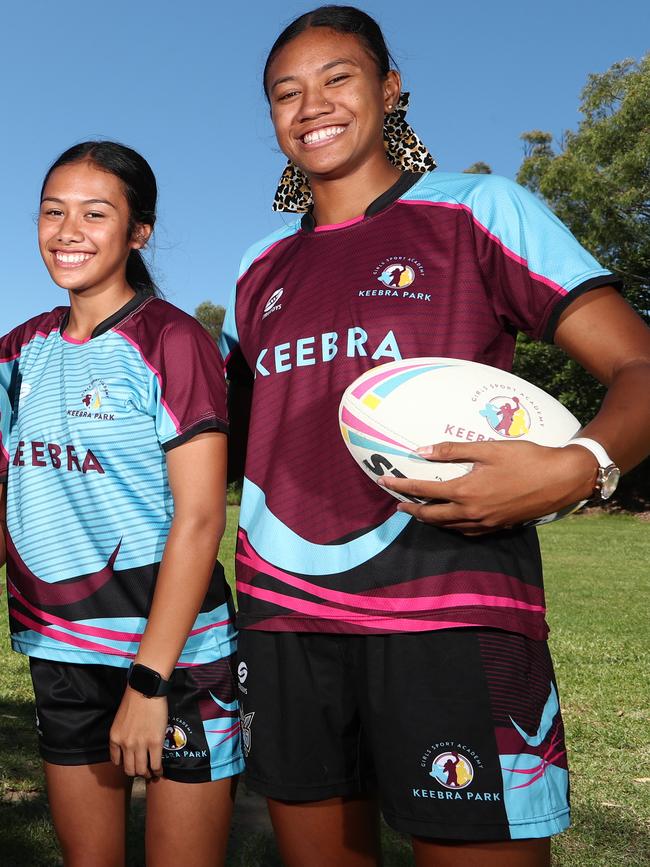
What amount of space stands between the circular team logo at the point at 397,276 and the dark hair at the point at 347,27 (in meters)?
0.62

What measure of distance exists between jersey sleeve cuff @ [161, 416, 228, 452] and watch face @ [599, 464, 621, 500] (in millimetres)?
978

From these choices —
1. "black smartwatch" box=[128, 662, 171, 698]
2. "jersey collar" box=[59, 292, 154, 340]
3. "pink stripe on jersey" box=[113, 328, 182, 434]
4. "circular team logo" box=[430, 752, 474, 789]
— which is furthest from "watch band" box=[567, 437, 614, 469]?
"jersey collar" box=[59, 292, 154, 340]

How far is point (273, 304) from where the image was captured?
2.30 meters

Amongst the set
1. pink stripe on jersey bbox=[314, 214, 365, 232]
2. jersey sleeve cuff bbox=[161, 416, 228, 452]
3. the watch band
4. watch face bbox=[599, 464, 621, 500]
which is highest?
pink stripe on jersey bbox=[314, 214, 365, 232]

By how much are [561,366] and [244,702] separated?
86.6 feet

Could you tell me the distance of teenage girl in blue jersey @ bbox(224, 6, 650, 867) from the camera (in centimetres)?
182

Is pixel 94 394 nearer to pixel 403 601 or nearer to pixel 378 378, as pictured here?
pixel 378 378

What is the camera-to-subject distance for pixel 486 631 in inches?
75.1

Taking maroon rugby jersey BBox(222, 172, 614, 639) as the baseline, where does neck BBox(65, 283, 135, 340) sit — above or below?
above

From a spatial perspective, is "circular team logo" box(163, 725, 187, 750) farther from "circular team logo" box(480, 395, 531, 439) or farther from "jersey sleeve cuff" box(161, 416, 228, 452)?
"circular team logo" box(480, 395, 531, 439)

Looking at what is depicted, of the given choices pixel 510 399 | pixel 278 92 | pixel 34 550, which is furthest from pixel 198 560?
pixel 278 92

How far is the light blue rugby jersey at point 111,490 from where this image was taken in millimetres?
2299

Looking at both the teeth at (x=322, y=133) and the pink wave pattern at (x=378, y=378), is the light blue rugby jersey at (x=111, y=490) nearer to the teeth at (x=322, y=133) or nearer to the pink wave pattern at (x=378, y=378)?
the pink wave pattern at (x=378, y=378)

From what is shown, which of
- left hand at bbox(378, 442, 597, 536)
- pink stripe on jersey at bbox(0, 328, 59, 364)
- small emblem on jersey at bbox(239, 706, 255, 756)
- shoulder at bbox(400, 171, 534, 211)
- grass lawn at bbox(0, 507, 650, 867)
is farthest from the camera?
grass lawn at bbox(0, 507, 650, 867)
